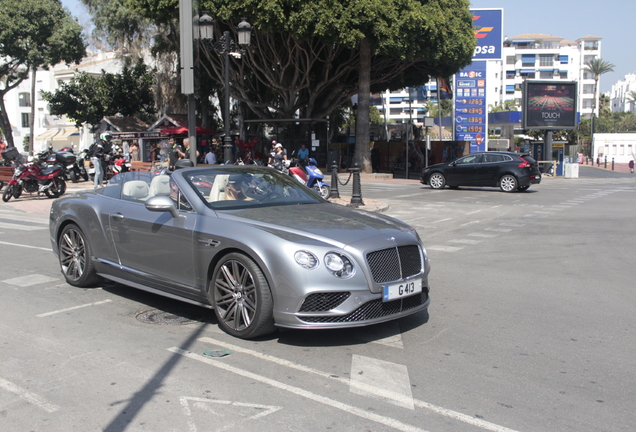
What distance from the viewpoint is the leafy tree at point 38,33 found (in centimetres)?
3562

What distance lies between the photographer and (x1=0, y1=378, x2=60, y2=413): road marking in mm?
3730

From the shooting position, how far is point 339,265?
15.3 feet

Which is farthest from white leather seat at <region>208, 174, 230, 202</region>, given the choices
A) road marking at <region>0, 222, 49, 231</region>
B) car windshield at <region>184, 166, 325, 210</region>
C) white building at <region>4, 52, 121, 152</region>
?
white building at <region>4, 52, 121, 152</region>

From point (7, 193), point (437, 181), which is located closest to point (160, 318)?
point (7, 193)

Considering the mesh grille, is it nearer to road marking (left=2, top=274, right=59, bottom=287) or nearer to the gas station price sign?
road marking (left=2, top=274, right=59, bottom=287)

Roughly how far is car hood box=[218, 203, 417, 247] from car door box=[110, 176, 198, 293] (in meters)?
0.47

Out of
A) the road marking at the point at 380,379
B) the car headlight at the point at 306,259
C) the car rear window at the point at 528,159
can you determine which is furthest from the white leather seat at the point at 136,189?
the car rear window at the point at 528,159

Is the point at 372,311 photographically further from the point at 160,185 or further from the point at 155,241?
the point at 160,185

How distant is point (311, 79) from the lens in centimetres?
3462

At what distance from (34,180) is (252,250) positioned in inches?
608

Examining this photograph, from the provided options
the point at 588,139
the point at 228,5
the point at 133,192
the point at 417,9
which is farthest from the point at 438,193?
the point at 588,139

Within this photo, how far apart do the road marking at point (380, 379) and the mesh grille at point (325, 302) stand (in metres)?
0.45

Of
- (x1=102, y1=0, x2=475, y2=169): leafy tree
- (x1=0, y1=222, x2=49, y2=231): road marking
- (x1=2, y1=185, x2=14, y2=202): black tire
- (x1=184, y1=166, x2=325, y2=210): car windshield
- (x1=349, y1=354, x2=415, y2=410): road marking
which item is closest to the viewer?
(x1=349, y1=354, x2=415, y2=410): road marking

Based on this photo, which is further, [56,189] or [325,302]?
[56,189]
